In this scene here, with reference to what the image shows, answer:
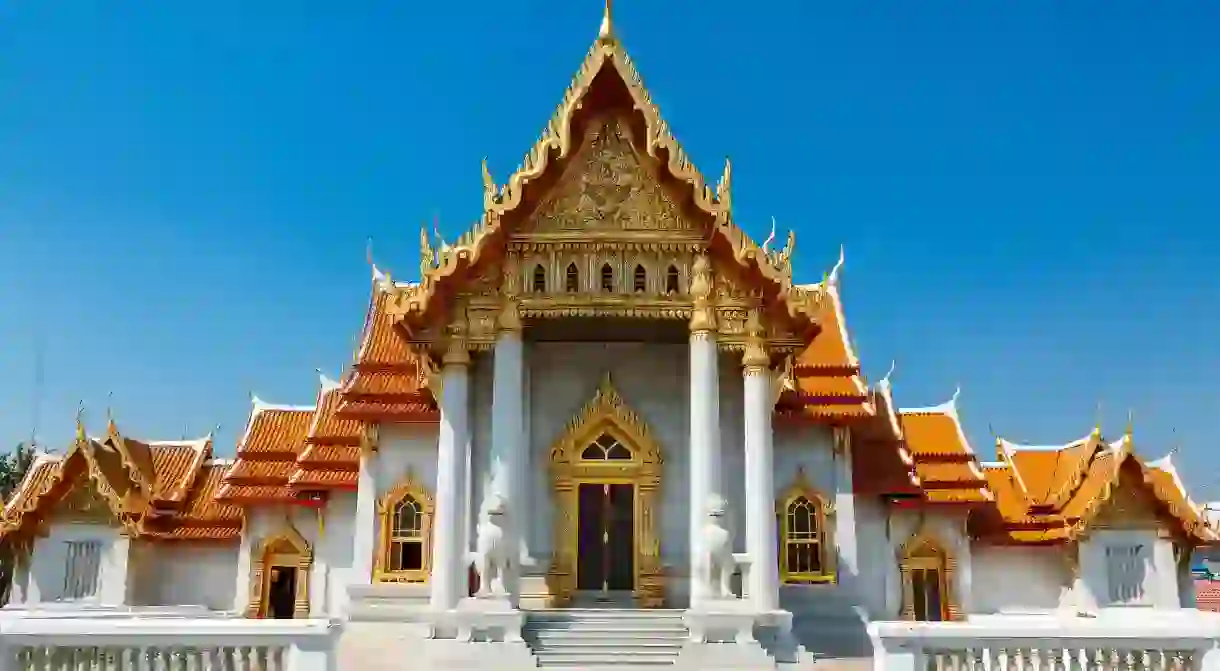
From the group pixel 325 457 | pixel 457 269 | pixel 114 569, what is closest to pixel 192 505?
pixel 114 569

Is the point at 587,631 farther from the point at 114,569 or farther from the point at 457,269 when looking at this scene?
the point at 114,569

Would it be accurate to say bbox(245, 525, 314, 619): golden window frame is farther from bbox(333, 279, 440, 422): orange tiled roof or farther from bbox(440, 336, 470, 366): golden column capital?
bbox(440, 336, 470, 366): golden column capital

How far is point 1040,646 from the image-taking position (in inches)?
365

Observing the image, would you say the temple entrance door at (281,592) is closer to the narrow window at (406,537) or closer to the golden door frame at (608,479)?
the narrow window at (406,537)

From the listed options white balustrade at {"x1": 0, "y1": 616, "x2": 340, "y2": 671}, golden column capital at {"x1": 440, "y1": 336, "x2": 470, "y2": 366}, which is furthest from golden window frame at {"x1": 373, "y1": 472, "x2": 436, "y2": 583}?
white balustrade at {"x1": 0, "y1": 616, "x2": 340, "y2": 671}

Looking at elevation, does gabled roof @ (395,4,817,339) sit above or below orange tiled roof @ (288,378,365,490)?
above

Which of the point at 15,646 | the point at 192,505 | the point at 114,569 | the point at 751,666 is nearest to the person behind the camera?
the point at 15,646

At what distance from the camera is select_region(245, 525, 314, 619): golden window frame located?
56.6ft

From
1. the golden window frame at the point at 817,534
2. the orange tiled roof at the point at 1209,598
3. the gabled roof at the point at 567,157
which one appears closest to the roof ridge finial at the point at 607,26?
the gabled roof at the point at 567,157

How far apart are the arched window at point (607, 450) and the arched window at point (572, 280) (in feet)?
7.19

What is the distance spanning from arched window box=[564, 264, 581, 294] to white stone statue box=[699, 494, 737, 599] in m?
3.03

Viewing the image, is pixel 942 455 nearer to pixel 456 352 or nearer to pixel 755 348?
pixel 755 348

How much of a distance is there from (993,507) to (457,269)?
10.7 metres

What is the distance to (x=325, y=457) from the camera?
667 inches
